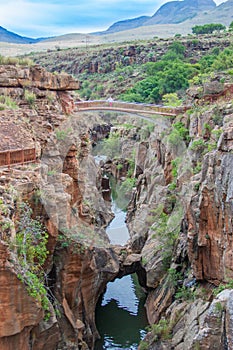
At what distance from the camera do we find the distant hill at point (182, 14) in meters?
149

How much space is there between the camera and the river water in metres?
27.6

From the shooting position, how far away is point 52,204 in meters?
21.6

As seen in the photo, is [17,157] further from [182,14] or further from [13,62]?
[182,14]

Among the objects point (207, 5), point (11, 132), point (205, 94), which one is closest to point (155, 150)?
point (205, 94)

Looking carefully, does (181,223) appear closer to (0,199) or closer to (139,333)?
(139,333)

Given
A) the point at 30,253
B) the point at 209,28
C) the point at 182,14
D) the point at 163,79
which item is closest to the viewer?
the point at 30,253

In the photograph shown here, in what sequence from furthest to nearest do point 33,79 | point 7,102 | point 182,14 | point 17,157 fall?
point 182,14
point 33,79
point 7,102
point 17,157

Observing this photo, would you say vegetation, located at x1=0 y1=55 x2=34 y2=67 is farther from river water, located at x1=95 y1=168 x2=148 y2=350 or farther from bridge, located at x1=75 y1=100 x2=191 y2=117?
river water, located at x1=95 y1=168 x2=148 y2=350

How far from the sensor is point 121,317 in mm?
30219

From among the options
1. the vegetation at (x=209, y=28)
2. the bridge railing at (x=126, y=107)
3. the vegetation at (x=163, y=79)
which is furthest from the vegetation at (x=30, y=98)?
the vegetation at (x=209, y=28)

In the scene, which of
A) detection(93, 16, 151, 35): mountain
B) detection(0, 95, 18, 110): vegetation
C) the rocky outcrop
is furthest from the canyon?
detection(93, 16, 151, 35): mountain

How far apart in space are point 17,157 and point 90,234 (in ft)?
16.7

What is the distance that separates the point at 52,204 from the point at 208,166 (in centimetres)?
672

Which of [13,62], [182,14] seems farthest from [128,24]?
[13,62]
